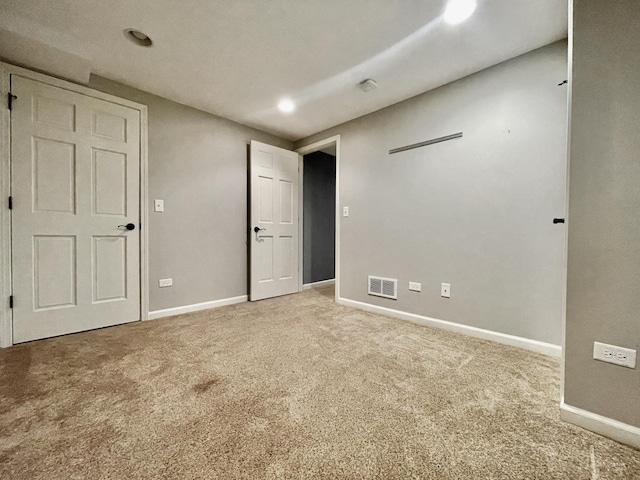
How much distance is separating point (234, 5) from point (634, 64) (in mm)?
2088

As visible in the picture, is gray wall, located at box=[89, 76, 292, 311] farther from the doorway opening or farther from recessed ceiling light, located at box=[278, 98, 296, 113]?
the doorway opening

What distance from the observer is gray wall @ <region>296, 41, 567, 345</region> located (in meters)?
1.88

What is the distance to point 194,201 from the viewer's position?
9.63 ft

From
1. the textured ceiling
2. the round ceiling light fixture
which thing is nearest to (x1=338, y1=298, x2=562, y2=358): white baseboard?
the textured ceiling

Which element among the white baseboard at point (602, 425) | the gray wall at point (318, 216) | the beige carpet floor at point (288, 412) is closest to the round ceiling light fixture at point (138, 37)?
the beige carpet floor at point (288, 412)

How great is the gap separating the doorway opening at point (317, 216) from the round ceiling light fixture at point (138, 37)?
2.22 m

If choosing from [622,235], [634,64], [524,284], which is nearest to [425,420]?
[622,235]

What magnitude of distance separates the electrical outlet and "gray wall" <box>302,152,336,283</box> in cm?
342

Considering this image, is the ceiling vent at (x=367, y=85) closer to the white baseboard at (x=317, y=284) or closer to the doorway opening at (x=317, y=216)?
the doorway opening at (x=317, y=216)

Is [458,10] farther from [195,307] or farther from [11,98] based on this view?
[195,307]

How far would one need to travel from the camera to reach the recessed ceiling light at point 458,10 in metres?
1.55

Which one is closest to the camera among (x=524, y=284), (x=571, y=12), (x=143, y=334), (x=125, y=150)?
(x=571, y=12)

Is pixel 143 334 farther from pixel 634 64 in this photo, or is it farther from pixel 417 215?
pixel 634 64

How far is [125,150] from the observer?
8.13 feet
